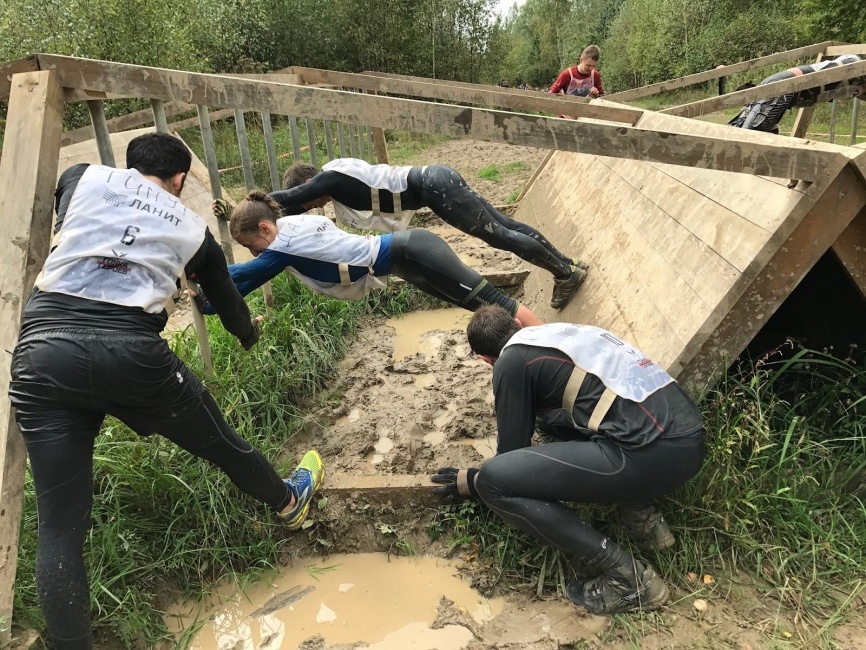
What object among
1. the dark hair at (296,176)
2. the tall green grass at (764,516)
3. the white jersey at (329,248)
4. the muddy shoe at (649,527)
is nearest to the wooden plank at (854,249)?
the tall green grass at (764,516)

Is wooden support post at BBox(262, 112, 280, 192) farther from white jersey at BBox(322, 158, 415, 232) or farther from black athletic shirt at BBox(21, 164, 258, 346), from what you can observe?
black athletic shirt at BBox(21, 164, 258, 346)

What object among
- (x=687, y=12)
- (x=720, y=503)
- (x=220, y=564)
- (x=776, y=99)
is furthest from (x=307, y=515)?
(x=687, y=12)

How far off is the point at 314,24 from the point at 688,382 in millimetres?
19572

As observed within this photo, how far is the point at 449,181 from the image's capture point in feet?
11.9

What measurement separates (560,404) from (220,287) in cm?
155

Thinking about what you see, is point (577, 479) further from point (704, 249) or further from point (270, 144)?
point (270, 144)

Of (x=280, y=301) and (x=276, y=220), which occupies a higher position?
(x=276, y=220)

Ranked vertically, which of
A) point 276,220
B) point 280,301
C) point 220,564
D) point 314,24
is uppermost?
point 314,24

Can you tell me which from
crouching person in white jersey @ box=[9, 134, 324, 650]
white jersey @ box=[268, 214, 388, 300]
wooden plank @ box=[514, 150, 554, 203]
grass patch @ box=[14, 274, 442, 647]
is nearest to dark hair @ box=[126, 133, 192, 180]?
crouching person in white jersey @ box=[9, 134, 324, 650]

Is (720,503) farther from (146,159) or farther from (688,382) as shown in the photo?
(146,159)

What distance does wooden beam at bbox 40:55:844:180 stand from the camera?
6.60 feet

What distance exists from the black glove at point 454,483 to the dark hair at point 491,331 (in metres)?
0.59

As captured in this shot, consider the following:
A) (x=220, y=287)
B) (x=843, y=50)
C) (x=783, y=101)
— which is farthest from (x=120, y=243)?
(x=843, y=50)

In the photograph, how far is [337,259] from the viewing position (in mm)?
3268
